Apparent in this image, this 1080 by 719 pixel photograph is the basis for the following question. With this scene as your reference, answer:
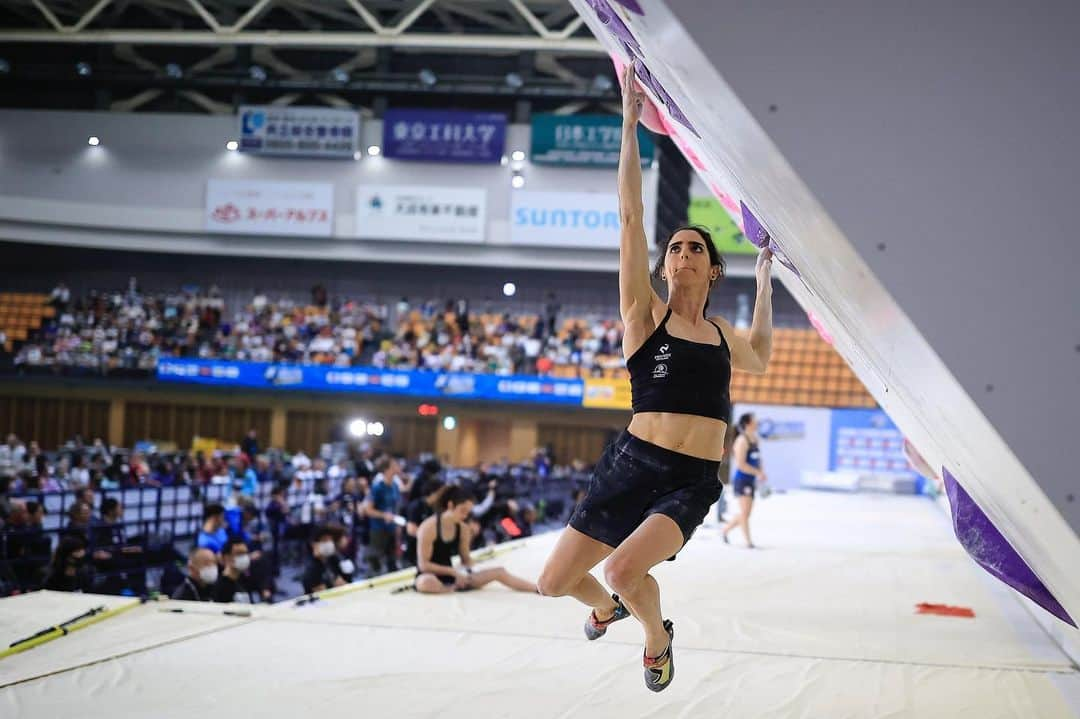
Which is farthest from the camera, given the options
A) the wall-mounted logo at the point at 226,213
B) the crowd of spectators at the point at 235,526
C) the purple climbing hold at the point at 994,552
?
the wall-mounted logo at the point at 226,213

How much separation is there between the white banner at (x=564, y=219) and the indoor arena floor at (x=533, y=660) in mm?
19943

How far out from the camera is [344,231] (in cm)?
2919

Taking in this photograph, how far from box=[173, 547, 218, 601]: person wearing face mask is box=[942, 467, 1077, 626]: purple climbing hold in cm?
536

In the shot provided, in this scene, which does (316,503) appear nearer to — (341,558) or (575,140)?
(341,558)

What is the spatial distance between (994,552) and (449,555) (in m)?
4.83

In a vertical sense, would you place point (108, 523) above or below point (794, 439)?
below

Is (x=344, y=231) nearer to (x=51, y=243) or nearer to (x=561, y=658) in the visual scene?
(x=51, y=243)

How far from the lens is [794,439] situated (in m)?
23.1

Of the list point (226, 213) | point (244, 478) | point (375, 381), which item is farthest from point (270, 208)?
point (244, 478)

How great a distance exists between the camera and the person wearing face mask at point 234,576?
7691 millimetres

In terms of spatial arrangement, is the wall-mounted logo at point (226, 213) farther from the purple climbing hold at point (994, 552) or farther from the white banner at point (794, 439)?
the purple climbing hold at point (994, 552)

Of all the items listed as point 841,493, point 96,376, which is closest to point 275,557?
point 841,493

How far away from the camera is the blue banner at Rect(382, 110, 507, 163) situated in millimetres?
28688

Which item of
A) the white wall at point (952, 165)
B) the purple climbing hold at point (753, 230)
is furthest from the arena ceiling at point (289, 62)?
the white wall at point (952, 165)
